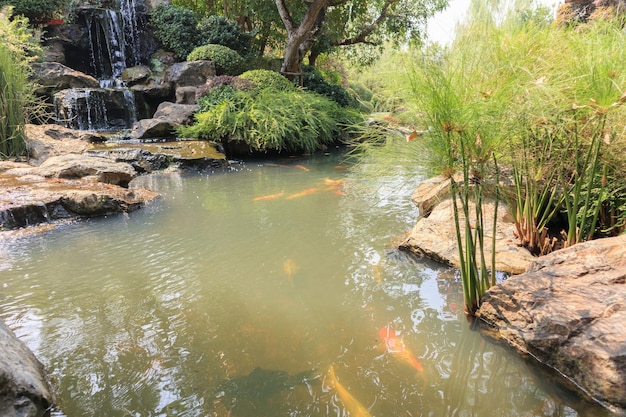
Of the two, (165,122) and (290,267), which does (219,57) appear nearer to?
(165,122)

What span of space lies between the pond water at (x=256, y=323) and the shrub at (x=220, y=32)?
11.8 meters

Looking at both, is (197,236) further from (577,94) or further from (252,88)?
(252,88)

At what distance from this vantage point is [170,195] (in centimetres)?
684

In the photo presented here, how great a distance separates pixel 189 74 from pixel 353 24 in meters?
7.51

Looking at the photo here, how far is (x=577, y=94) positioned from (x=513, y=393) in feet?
6.18

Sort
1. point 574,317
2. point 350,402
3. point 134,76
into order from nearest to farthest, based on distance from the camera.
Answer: point 350,402 < point 574,317 < point 134,76

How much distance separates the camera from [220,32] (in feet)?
50.6

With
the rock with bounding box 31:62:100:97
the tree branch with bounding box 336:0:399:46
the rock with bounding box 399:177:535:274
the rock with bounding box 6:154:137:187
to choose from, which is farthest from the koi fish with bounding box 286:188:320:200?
the tree branch with bounding box 336:0:399:46

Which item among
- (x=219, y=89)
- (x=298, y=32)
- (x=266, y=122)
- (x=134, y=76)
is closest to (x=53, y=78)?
(x=134, y=76)

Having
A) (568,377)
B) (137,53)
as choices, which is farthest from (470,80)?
(137,53)

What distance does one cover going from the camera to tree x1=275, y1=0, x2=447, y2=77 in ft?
48.6

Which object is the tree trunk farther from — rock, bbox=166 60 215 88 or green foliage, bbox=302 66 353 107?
rock, bbox=166 60 215 88

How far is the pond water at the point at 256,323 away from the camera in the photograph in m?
2.21

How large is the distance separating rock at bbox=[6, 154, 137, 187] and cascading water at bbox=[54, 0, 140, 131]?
15.9ft
